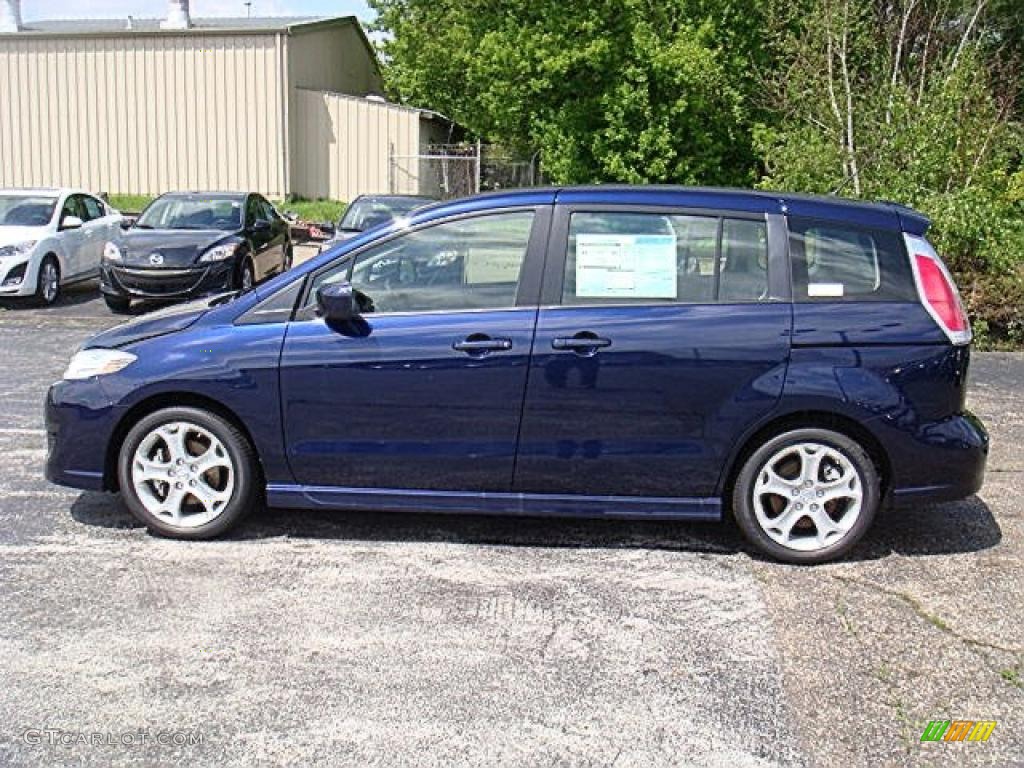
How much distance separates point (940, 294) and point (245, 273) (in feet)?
33.5

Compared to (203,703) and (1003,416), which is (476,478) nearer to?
(203,703)

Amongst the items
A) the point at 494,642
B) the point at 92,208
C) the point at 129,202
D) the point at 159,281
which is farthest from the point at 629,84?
the point at 494,642

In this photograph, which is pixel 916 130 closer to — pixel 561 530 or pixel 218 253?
pixel 218 253

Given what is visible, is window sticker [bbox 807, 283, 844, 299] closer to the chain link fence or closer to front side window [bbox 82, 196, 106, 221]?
front side window [bbox 82, 196, 106, 221]

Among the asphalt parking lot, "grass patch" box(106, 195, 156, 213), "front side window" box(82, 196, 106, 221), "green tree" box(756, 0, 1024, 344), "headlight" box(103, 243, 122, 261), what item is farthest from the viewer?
"grass patch" box(106, 195, 156, 213)

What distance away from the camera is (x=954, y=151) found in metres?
12.1

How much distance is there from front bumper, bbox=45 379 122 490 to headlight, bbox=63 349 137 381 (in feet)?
0.15

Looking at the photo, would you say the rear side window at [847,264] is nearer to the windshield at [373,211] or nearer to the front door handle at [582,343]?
the front door handle at [582,343]

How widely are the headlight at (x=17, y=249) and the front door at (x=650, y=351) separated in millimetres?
10246

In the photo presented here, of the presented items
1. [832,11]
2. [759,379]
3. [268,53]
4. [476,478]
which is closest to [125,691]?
[476,478]

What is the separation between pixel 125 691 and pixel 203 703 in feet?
0.96

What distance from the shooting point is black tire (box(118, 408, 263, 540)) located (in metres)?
4.81

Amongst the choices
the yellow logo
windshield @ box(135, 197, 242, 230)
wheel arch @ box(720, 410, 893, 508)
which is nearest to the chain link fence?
windshield @ box(135, 197, 242, 230)

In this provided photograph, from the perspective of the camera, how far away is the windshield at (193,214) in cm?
1373
